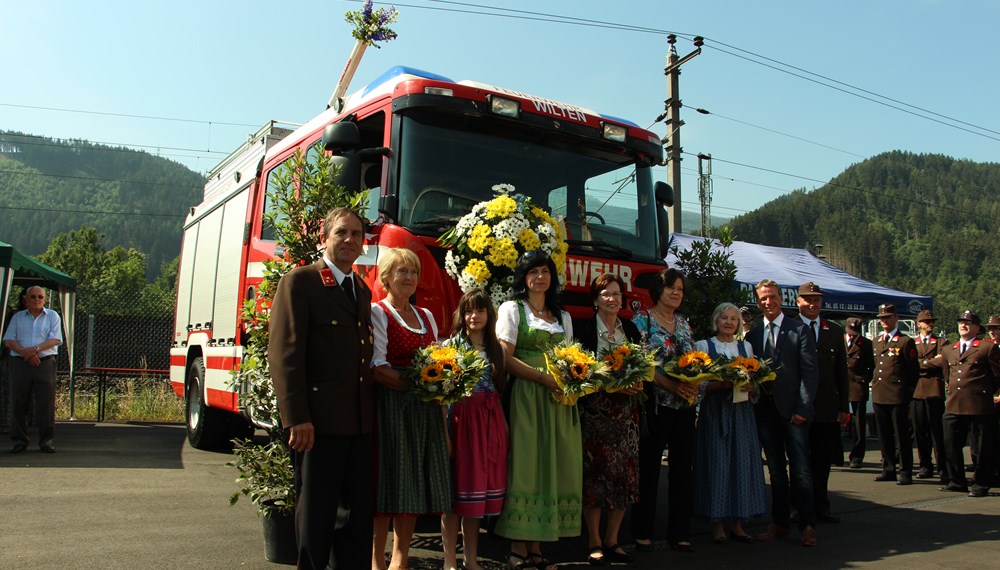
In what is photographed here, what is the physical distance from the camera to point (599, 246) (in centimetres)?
630

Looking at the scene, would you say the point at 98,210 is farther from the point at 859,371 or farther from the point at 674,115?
the point at 859,371

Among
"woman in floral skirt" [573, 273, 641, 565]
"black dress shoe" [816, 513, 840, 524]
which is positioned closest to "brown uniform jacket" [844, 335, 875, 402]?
"black dress shoe" [816, 513, 840, 524]

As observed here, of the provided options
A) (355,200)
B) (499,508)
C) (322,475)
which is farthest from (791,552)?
(355,200)

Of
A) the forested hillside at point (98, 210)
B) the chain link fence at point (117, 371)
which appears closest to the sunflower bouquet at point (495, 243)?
the chain link fence at point (117, 371)

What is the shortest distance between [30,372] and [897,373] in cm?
1037

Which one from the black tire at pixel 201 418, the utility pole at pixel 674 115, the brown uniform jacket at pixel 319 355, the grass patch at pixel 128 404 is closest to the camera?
the brown uniform jacket at pixel 319 355

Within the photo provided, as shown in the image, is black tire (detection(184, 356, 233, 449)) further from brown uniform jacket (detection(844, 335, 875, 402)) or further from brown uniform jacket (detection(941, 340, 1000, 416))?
brown uniform jacket (detection(941, 340, 1000, 416))

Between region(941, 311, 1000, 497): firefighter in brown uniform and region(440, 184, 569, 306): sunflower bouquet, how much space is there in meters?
5.90

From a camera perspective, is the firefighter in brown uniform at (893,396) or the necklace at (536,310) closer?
the necklace at (536,310)

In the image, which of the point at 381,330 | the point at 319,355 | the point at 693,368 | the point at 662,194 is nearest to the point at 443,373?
the point at 381,330

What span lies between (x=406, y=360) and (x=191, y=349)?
21.6ft

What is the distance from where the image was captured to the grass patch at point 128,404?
13977 mm

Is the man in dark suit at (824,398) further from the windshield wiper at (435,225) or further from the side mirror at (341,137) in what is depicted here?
the side mirror at (341,137)

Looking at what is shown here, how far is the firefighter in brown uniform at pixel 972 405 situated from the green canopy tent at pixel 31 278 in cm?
1149
